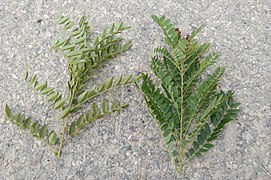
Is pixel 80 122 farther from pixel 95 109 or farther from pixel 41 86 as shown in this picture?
pixel 41 86

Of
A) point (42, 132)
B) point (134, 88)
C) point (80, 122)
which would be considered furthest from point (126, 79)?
point (42, 132)

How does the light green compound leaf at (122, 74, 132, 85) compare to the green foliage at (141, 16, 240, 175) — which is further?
the light green compound leaf at (122, 74, 132, 85)

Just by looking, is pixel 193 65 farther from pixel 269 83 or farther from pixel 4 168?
pixel 4 168

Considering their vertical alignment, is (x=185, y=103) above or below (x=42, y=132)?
above

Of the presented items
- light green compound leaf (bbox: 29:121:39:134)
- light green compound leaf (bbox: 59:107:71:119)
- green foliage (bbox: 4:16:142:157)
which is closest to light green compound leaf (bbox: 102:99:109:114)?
green foliage (bbox: 4:16:142:157)

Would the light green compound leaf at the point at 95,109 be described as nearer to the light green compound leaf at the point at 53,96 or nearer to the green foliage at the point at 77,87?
the green foliage at the point at 77,87

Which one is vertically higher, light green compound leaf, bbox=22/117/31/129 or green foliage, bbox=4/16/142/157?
green foliage, bbox=4/16/142/157

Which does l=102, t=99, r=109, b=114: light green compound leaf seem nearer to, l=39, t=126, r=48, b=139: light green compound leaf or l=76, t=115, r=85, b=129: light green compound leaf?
l=76, t=115, r=85, b=129: light green compound leaf
